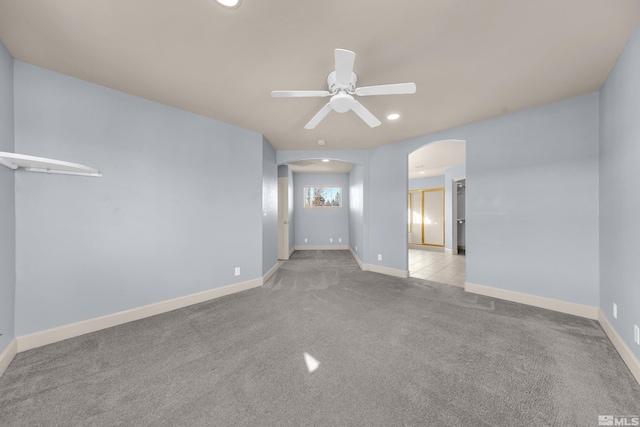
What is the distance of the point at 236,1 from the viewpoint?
145cm

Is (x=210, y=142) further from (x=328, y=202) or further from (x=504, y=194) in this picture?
(x=328, y=202)

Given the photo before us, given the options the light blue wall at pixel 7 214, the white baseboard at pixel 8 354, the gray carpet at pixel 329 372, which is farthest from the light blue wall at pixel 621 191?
the light blue wall at pixel 7 214

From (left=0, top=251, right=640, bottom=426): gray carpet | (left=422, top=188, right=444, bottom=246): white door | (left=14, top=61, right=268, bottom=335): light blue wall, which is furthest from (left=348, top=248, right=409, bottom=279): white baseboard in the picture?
(left=422, top=188, right=444, bottom=246): white door

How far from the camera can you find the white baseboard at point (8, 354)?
1.77m

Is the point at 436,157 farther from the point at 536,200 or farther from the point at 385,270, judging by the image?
the point at 385,270

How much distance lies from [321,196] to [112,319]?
611 centimetres

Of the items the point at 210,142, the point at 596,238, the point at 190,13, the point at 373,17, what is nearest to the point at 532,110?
the point at 596,238

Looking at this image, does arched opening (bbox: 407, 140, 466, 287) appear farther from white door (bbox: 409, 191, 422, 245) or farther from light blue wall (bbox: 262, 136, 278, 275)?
light blue wall (bbox: 262, 136, 278, 275)

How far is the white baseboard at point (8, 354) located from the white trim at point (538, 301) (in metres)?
5.08

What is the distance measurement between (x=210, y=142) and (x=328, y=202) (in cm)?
497

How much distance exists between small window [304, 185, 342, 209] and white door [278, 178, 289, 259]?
143cm

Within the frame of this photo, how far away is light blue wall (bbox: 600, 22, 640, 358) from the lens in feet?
5.78

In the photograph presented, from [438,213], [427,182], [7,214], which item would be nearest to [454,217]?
[438,213]

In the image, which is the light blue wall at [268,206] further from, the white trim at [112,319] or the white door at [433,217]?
the white door at [433,217]
